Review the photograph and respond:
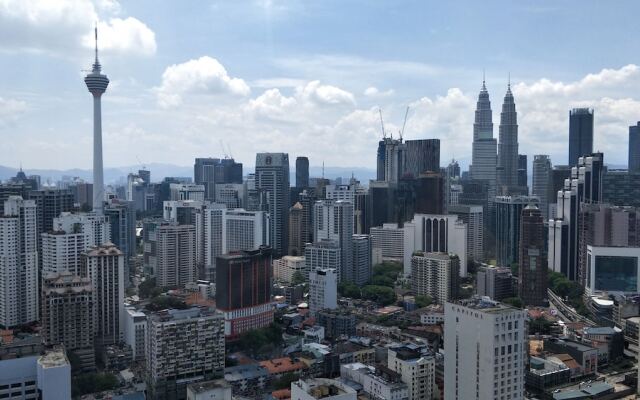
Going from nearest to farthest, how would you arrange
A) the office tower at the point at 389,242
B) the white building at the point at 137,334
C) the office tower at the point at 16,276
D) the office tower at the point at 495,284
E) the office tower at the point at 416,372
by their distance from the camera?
the office tower at the point at 416,372 → the white building at the point at 137,334 → the office tower at the point at 16,276 → the office tower at the point at 495,284 → the office tower at the point at 389,242

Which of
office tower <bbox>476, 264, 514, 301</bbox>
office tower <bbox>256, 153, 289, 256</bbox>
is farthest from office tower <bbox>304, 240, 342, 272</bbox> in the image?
office tower <bbox>256, 153, 289, 256</bbox>

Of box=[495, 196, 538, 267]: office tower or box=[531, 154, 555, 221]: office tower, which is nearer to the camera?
box=[495, 196, 538, 267]: office tower

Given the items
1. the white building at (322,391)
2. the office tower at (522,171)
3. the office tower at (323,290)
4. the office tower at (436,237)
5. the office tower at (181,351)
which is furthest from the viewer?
the office tower at (522,171)

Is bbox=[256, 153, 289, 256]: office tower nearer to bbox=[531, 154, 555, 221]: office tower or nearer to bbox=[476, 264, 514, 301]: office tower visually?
bbox=[476, 264, 514, 301]: office tower

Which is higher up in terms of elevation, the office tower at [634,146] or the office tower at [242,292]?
the office tower at [634,146]

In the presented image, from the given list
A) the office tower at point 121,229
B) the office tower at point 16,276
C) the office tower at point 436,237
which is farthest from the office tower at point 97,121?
the office tower at point 436,237

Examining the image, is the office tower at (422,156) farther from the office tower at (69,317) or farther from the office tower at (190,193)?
the office tower at (69,317)

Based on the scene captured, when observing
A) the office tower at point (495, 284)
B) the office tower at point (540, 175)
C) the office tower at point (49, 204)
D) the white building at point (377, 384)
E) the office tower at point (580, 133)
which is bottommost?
the white building at point (377, 384)
